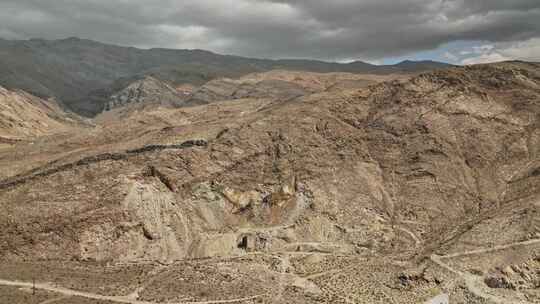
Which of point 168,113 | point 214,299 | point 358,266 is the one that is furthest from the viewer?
point 168,113

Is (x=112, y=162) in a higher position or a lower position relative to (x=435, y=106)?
lower

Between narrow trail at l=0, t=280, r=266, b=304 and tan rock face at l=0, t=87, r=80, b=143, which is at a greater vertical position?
tan rock face at l=0, t=87, r=80, b=143

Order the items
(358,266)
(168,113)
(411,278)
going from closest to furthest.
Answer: (411,278), (358,266), (168,113)

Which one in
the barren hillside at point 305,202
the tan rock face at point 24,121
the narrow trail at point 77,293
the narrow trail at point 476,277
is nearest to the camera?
the narrow trail at point 77,293

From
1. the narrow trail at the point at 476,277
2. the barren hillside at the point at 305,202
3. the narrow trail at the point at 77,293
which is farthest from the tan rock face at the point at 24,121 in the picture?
the narrow trail at the point at 476,277

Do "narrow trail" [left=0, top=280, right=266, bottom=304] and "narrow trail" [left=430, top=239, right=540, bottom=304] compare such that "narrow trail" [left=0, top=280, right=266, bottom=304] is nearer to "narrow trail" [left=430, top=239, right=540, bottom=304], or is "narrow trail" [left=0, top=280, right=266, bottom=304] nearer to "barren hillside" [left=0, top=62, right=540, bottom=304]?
"barren hillside" [left=0, top=62, right=540, bottom=304]

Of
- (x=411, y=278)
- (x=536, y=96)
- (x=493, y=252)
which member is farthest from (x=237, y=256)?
(x=536, y=96)

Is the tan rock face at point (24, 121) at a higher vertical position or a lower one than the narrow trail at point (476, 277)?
higher

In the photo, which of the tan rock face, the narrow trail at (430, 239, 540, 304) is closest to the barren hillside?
the narrow trail at (430, 239, 540, 304)

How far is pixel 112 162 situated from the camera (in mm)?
51219

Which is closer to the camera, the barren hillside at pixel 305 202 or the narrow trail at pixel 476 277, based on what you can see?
the narrow trail at pixel 476 277

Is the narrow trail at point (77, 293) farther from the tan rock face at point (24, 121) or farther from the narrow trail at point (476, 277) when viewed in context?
the tan rock face at point (24, 121)

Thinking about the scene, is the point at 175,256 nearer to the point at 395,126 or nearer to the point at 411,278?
the point at 411,278

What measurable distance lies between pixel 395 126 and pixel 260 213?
21.9m
